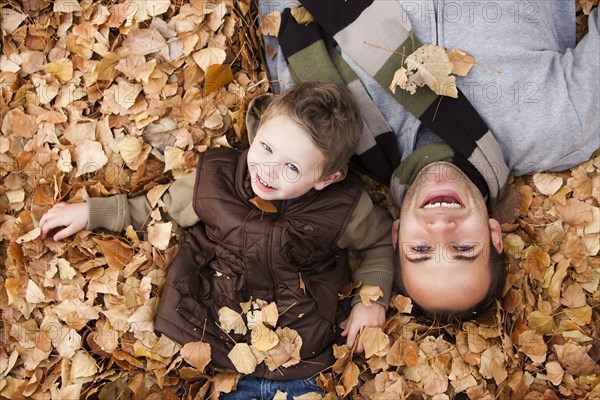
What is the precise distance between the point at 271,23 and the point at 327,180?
2.20 feet

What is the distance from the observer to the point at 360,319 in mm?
2471

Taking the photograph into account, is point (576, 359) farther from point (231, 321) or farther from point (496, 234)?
point (231, 321)

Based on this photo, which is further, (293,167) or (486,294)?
(486,294)

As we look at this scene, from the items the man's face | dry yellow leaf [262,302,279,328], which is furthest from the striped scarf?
dry yellow leaf [262,302,279,328]

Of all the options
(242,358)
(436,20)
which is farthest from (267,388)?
(436,20)

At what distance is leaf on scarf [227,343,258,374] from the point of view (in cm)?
237

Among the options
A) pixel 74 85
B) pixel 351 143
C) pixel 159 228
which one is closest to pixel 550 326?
pixel 351 143

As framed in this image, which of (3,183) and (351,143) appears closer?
(351,143)

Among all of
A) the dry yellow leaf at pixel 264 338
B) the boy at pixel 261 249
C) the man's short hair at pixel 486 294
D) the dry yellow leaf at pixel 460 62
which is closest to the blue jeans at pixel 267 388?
the boy at pixel 261 249

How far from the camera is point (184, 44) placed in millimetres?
2500

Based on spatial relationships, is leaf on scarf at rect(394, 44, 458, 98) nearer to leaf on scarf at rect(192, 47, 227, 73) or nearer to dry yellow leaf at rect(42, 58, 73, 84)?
leaf on scarf at rect(192, 47, 227, 73)

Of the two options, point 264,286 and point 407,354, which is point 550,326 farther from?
point 264,286

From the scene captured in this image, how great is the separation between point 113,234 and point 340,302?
35.1 inches

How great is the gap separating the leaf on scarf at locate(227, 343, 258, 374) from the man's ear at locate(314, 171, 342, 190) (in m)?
0.63
